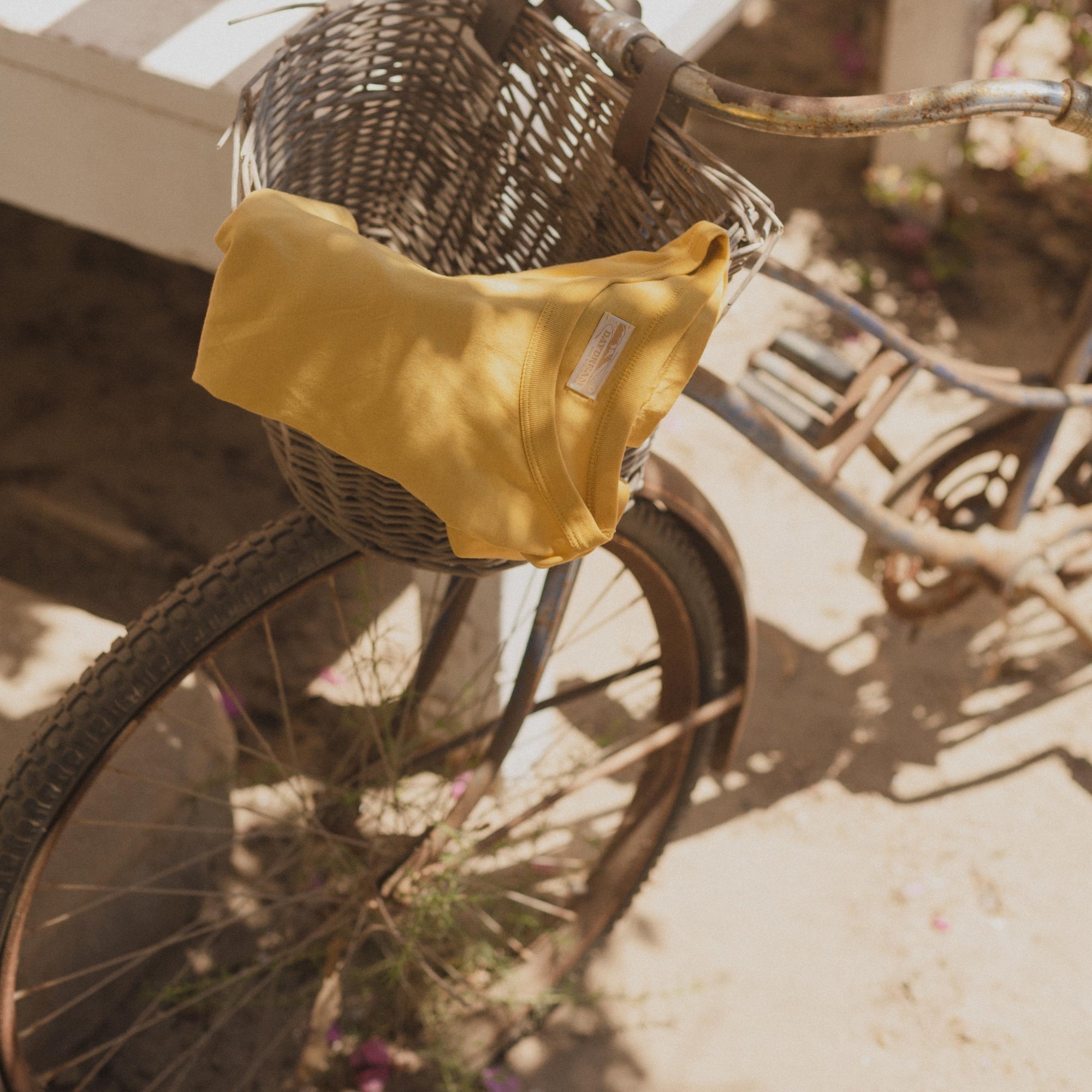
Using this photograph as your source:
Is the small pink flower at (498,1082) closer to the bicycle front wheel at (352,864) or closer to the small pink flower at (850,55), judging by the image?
the bicycle front wheel at (352,864)

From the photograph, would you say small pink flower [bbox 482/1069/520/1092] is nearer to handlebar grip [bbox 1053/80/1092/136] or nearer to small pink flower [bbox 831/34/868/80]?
handlebar grip [bbox 1053/80/1092/136]

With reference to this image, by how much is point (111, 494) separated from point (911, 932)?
2022 mm

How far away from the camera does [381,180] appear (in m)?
1.56

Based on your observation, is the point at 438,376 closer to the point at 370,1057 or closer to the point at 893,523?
the point at 893,523

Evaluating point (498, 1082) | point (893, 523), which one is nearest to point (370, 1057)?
point (498, 1082)

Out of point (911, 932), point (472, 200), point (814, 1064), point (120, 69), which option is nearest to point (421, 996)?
point (814, 1064)

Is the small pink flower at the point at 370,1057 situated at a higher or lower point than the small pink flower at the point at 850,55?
lower

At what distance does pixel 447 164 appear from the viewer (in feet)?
5.14

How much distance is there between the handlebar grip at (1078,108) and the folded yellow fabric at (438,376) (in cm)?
52

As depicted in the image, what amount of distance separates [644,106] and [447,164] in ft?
1.45

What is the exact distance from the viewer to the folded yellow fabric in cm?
98

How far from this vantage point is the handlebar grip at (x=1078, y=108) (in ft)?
3.84

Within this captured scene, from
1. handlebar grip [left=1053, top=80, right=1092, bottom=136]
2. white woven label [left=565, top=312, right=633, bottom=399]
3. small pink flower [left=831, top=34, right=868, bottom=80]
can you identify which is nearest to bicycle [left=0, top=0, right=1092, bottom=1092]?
handlebar grip [left=1053, top=80, right=1092, bottom=136]

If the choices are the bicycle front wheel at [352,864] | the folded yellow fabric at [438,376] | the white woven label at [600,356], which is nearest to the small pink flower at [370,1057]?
the bicycle front wheel at [352,864]
